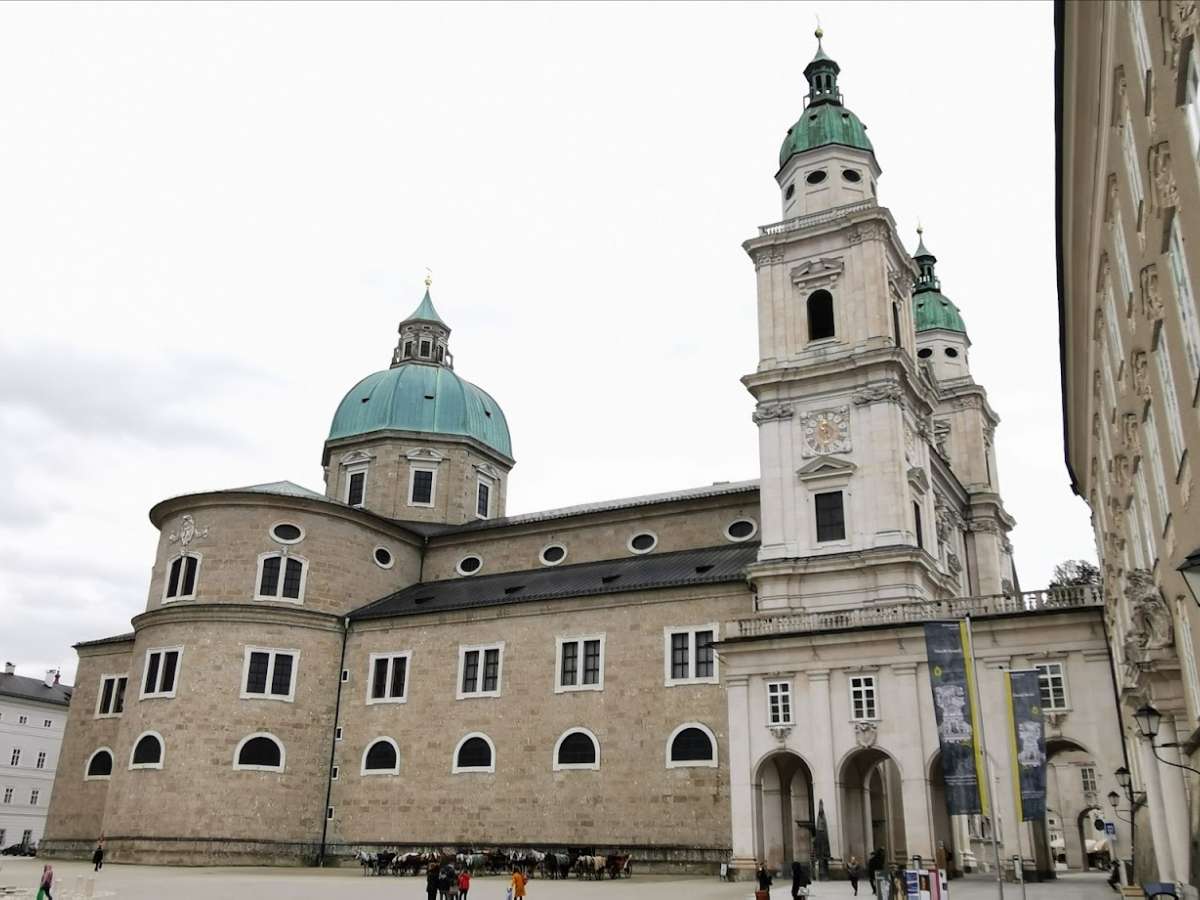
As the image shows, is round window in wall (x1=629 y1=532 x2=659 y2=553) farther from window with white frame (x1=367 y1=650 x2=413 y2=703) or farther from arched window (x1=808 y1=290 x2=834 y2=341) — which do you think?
arched window (x1=808 y1=290 x2=834 y2=341)

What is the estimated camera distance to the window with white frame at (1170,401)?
504 inches

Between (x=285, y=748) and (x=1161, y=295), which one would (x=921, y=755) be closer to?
(x=1161, y=295)

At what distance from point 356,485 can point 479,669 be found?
17032 millimetres

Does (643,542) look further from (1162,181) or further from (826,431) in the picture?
(1162,181)

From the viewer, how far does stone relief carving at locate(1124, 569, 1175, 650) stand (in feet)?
51.1

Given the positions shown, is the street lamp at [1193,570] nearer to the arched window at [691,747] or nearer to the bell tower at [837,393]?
the bell tower at [837,393]

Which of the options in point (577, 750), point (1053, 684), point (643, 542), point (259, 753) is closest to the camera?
point (1053, 684)

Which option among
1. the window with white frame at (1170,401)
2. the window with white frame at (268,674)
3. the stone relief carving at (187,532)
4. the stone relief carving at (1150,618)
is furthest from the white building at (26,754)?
the window with white frame at (1170,401)

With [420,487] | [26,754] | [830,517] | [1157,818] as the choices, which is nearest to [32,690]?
[26,754]

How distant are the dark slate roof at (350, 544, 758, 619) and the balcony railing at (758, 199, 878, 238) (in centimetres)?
1225

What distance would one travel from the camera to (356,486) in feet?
175

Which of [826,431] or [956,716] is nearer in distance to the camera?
[956,716]

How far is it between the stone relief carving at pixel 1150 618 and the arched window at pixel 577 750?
877 inches

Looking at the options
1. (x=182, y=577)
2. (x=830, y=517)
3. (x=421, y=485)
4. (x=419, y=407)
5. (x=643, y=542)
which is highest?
(x=419, y=407)
